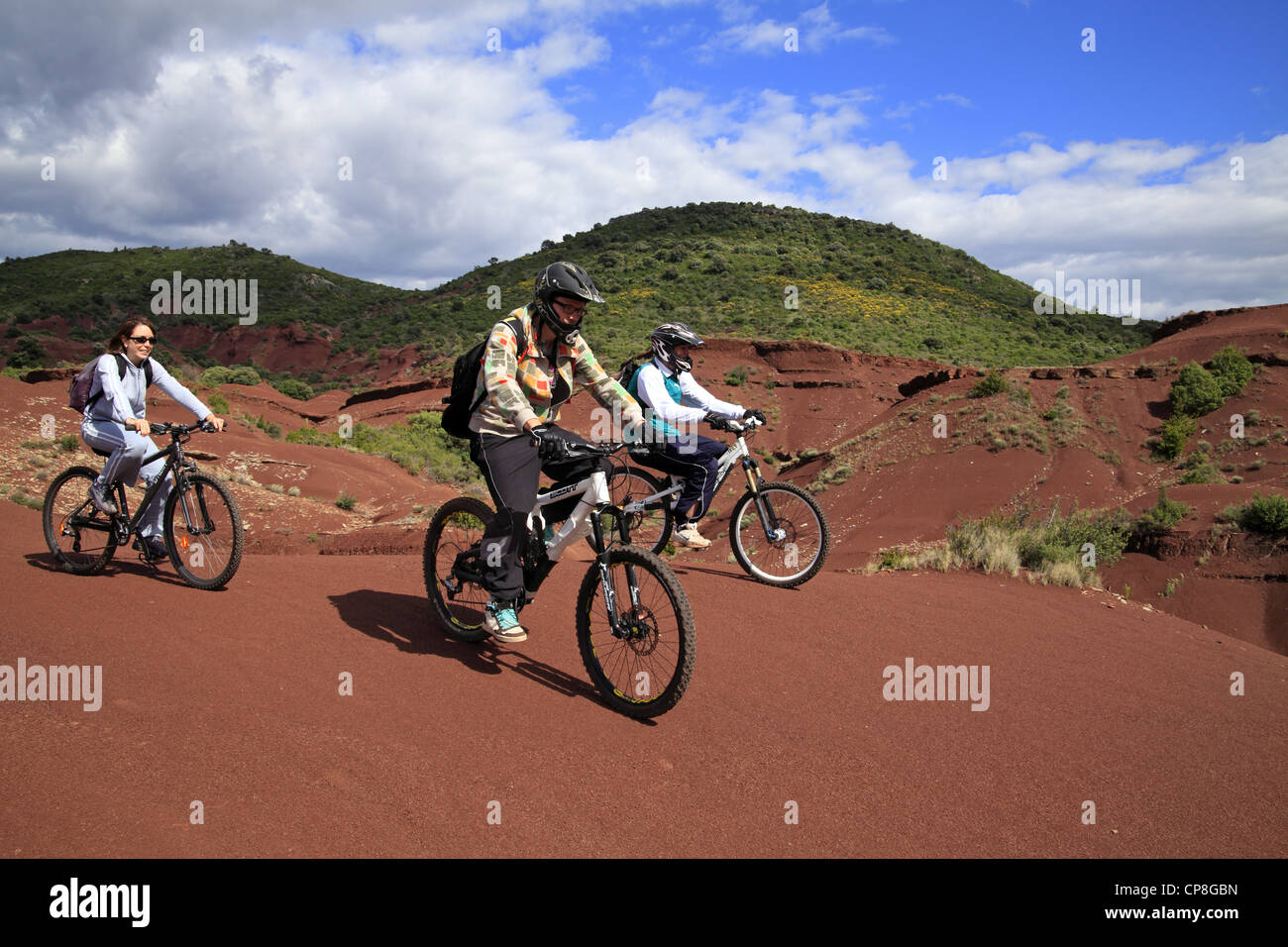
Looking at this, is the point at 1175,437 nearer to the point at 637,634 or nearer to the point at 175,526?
the point at 637,634

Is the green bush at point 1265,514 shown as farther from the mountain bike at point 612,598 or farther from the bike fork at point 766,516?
the mountain bike at point 612,598

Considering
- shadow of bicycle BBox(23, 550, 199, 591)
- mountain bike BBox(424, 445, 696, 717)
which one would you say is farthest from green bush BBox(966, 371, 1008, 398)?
shadow of bicycle BBox(23, 550, 199, 591)

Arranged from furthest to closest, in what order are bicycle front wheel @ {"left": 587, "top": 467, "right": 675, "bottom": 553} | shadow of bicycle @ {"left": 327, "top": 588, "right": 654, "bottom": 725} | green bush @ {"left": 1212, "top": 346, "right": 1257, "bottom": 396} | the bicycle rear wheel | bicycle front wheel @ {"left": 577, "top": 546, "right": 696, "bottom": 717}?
green bush @ {"left": 1212, "top": 346, "right": 1257, "bottom": 396} → bicycle front wheel @ {"left": 587, "top": 467, "right": 675, "bottom": 553} → the bicycle rear wheel → shadow of bicycle @ {"left": 327, "top": 588, "right": 654, "bottom": 725} → bicycle front wheel @ {"left": 577, "top": 546, "right": 696, "bottom": 717}

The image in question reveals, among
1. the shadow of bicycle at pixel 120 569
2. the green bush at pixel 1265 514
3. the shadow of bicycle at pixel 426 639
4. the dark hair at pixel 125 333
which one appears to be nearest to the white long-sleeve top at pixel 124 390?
the dark hair at pixel 125 333

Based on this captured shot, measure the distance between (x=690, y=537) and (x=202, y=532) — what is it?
3.72 meters

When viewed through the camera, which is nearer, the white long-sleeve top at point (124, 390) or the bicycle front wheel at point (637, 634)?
the bicycle front wheel at point (637, 634)

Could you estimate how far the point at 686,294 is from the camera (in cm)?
5322

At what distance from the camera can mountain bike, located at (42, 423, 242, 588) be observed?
574 centimetres

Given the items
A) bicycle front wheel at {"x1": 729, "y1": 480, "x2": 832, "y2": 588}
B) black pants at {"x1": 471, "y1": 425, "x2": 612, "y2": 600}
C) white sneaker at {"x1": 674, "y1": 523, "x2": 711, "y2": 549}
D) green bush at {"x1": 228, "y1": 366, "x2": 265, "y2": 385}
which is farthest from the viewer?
green bush at {"x1": 228, "y1": 366, "x2": 265, "y2": 385}

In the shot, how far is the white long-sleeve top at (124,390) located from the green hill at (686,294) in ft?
112

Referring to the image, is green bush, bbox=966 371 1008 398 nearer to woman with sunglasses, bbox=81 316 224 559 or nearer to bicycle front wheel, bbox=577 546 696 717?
bicycle front wheel, bbox=577 546 696 717

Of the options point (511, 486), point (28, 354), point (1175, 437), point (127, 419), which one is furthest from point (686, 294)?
point (511, 486)

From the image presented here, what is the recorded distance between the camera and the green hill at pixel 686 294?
47438mm
